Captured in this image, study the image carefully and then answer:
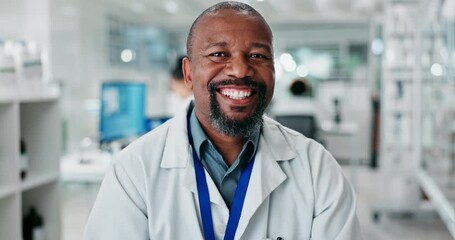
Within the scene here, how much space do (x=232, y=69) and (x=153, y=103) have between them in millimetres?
8679

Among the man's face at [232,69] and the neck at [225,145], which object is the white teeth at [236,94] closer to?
the man's face at [232,69]

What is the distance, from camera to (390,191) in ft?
19.8

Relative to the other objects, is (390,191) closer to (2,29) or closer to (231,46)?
(2,29)

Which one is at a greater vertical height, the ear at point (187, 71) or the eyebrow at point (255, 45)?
the eyebrow at point (255, 45)

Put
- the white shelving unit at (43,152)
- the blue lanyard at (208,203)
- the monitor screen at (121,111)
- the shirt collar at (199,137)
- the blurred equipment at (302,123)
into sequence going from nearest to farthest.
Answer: the blue lanyard at (208,203), the shirt collar at (199,137), the white shelving unit at (43,152), the monitor screen at (121,111), the blurred equipment at (302,123)

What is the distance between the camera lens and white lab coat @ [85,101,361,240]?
1.29 meters

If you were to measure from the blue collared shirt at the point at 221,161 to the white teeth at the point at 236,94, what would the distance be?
13 cm

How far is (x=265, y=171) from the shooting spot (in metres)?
1.35

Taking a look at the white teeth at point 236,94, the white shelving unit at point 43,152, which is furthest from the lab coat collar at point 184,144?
the white shelving unit at point 43,152

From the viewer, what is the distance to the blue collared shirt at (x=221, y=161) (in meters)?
1.37

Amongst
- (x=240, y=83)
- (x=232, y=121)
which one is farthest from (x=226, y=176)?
(x=240, y=83)

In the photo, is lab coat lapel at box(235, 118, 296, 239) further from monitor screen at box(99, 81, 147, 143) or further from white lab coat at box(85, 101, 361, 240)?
monitor screen at box(99, 81, 147, 143)

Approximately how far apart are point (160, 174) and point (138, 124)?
9.13 ft

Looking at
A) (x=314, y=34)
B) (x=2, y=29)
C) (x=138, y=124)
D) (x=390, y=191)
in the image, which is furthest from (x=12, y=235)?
(x=314, y=34)
